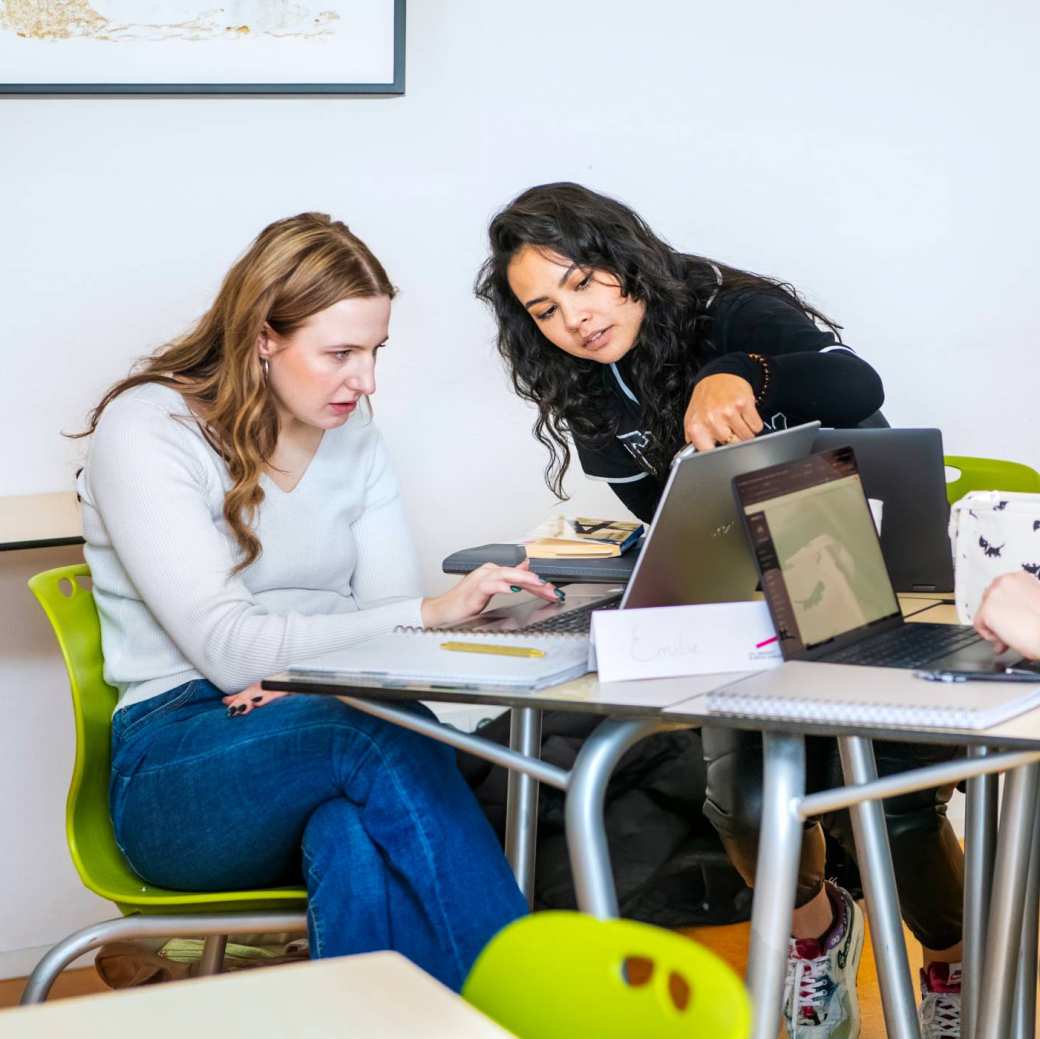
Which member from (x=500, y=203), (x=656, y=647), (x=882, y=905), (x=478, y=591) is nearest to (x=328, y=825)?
(x=478, y=591)

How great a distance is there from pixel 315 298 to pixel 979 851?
3.38 ft

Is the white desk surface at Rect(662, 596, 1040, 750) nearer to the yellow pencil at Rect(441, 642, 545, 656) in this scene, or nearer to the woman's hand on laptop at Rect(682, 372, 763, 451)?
the yellow pencil at Rect(441, 642, 545, 656)

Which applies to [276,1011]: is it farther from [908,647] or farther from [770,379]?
[770,379]

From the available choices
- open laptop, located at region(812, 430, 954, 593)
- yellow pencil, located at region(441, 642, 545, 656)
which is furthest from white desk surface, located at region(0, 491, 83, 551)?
open laptop, located at region(812, 430, 954, 593)

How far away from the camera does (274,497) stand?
1814 mm

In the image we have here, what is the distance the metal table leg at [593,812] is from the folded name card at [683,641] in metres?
0.06

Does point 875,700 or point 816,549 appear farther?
point 816,549

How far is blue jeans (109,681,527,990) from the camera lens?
1.39m

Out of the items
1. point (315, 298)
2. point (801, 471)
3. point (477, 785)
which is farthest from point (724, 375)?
point (477, 785)

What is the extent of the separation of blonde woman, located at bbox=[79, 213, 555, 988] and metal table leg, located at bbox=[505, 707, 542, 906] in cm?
22

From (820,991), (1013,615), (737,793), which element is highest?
(1013,615)

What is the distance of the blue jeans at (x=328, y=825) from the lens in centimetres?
139

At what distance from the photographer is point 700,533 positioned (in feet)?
4.69

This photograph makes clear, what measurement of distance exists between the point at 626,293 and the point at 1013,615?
3.07ft
